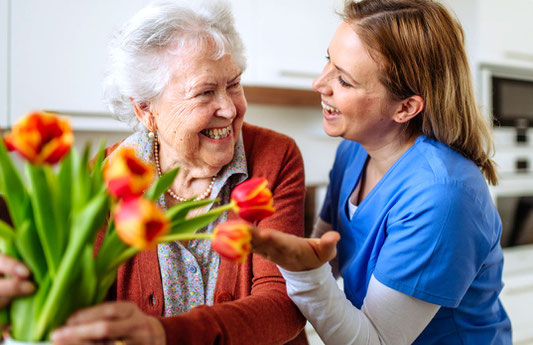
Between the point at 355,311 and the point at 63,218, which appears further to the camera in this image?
the point at 355,311

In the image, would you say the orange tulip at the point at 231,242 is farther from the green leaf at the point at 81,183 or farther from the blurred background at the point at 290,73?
the blurred background at the point at 290,73

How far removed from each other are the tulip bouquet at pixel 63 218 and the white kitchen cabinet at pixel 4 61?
1381 mm

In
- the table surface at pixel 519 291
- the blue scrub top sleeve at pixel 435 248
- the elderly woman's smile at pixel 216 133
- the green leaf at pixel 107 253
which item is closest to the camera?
the green leaf at pixel 107 253

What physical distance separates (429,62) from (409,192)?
32 centimetres

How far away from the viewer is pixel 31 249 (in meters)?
0.50

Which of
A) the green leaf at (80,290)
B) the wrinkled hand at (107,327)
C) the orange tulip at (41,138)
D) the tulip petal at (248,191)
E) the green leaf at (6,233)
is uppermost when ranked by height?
the orange tulip at (41,138)

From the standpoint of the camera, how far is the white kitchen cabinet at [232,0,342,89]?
7.05 feet

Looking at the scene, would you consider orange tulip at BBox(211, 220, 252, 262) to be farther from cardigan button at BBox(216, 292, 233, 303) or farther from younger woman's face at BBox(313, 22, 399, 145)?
younger woman's face at BBox(313, 22, 399, 145)

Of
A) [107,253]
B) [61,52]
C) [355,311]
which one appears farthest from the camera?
[61,52]

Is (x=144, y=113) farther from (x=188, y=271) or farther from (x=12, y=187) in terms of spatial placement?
(x=12, y=187)

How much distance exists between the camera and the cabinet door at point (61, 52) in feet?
5.68

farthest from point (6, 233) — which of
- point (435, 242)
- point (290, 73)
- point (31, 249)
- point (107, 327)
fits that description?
point (290, 73)

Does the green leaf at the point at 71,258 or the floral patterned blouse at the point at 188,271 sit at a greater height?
the green leaf at the point at 71,258

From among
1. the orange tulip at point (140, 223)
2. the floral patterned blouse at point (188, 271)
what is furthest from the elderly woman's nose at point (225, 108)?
the orange tulip at point (140, 223)
